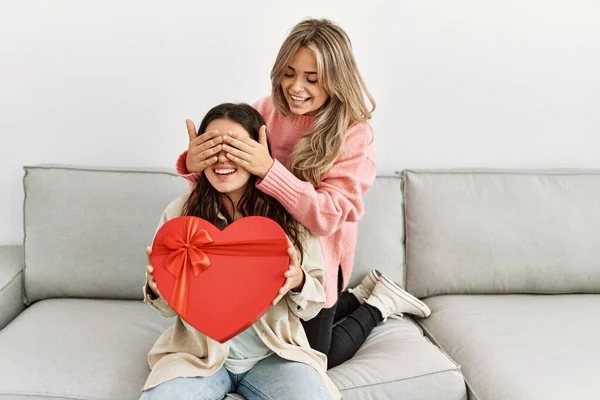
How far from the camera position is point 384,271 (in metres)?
1.91

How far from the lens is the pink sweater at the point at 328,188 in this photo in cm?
137

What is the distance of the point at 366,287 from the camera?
1858mm

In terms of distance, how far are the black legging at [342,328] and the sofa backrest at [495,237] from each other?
254 millimetres

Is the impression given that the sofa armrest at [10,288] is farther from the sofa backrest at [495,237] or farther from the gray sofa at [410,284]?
the sofa backrest at [495,237]

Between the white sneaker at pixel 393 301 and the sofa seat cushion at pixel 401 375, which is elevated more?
the white sneaker at pixel 393 301

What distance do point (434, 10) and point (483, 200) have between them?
69cm

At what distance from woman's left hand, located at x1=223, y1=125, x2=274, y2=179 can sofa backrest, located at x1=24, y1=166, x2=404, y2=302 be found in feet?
2.03

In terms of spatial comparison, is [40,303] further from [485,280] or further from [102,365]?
[485,280]

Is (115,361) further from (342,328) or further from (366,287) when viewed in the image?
(366,287)

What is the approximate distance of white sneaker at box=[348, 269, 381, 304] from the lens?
1.85 meters

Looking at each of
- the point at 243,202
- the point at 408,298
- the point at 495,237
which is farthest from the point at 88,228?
the point at 495,237

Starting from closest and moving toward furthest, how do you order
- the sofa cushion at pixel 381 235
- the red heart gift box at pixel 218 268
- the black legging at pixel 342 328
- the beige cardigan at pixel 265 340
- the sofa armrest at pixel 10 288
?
the red heart gift box at pixel 218 268, the beige cardigan at pixel 265 340, the black legging at pixel 342 328, the sofa armrest at pixel 10 288, the sofa cushion at pixel 381 235

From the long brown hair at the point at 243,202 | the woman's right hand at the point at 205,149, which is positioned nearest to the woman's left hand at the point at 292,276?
the long brown hair at the point at 243,202

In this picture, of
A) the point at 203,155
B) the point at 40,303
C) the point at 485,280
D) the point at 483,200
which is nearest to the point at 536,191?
the point at 483,200
